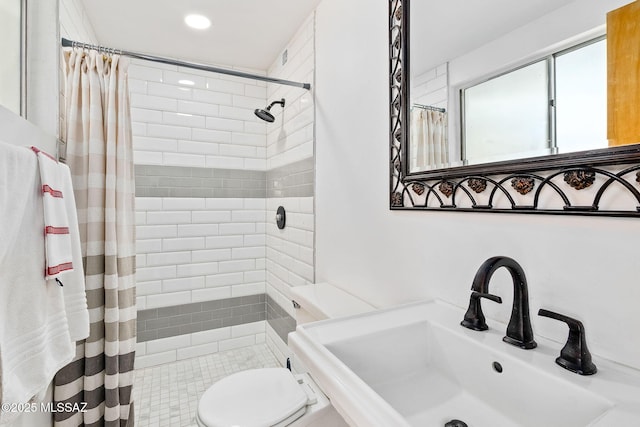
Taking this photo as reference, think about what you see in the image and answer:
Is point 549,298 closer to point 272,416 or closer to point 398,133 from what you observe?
point 398,133

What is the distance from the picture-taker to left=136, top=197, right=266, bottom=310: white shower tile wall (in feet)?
7.73

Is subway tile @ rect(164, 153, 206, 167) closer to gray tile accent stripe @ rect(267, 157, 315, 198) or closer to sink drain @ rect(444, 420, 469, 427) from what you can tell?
gray tile accent stripe @ rect(267, 157, 315, 198)

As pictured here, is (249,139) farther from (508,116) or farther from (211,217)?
(508,116)

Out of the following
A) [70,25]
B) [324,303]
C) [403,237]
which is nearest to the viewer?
[403,237]

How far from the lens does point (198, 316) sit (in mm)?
2518

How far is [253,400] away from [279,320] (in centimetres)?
132

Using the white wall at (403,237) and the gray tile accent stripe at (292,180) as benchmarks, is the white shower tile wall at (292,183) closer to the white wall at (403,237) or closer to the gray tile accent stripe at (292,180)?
the gray tile accent stripe at (292,180)

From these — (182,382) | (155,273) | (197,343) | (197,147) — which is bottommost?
(182,382)

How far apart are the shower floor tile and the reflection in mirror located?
2039mm

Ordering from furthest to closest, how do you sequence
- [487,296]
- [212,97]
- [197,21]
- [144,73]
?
[212,97], [144,73], [197,21], [487,296]

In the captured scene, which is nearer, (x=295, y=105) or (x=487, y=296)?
(x=487, y=296)

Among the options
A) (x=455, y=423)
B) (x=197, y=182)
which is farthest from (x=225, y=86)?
(x=455, y=423)

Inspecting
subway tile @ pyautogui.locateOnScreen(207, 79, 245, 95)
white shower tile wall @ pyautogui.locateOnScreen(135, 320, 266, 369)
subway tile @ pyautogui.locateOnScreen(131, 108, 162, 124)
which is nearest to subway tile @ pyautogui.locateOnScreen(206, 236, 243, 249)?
white shower tile wall @ pyautogui.locateOnScreen(135, 320, 266, 369)

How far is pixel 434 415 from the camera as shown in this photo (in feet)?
2.40
